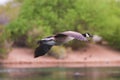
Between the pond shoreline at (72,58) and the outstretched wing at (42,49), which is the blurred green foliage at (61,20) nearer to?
the pond shoreline at (72,58)

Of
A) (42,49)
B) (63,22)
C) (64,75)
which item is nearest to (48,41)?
(42,49)

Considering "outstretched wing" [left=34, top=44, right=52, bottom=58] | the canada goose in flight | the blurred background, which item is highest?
the canada goose in flight

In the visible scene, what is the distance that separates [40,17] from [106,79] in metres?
27.7

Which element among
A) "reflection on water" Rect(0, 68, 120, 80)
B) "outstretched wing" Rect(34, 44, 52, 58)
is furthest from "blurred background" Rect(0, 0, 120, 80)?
"outstretched wing" Rect(34, 44, 52, 58)

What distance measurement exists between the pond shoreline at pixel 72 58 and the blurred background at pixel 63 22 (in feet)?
2.93

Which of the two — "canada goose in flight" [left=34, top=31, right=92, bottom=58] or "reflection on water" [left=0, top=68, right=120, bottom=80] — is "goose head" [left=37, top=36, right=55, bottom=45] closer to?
"canada goose in flight" [left=34, top=31, right=92, bottom=58]

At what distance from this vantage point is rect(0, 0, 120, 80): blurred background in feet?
166

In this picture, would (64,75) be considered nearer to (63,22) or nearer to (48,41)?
(48,41)

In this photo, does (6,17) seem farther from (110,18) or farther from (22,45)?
(110,18)

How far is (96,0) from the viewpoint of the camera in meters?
51.8

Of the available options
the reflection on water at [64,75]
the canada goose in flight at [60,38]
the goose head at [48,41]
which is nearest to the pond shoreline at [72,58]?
the reflection on water at [64,75]

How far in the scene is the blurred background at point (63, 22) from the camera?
5053 cm

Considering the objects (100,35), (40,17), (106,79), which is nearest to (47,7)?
(40,17)

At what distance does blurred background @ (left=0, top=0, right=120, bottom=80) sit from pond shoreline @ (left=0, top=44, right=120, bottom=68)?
2.93 ft
